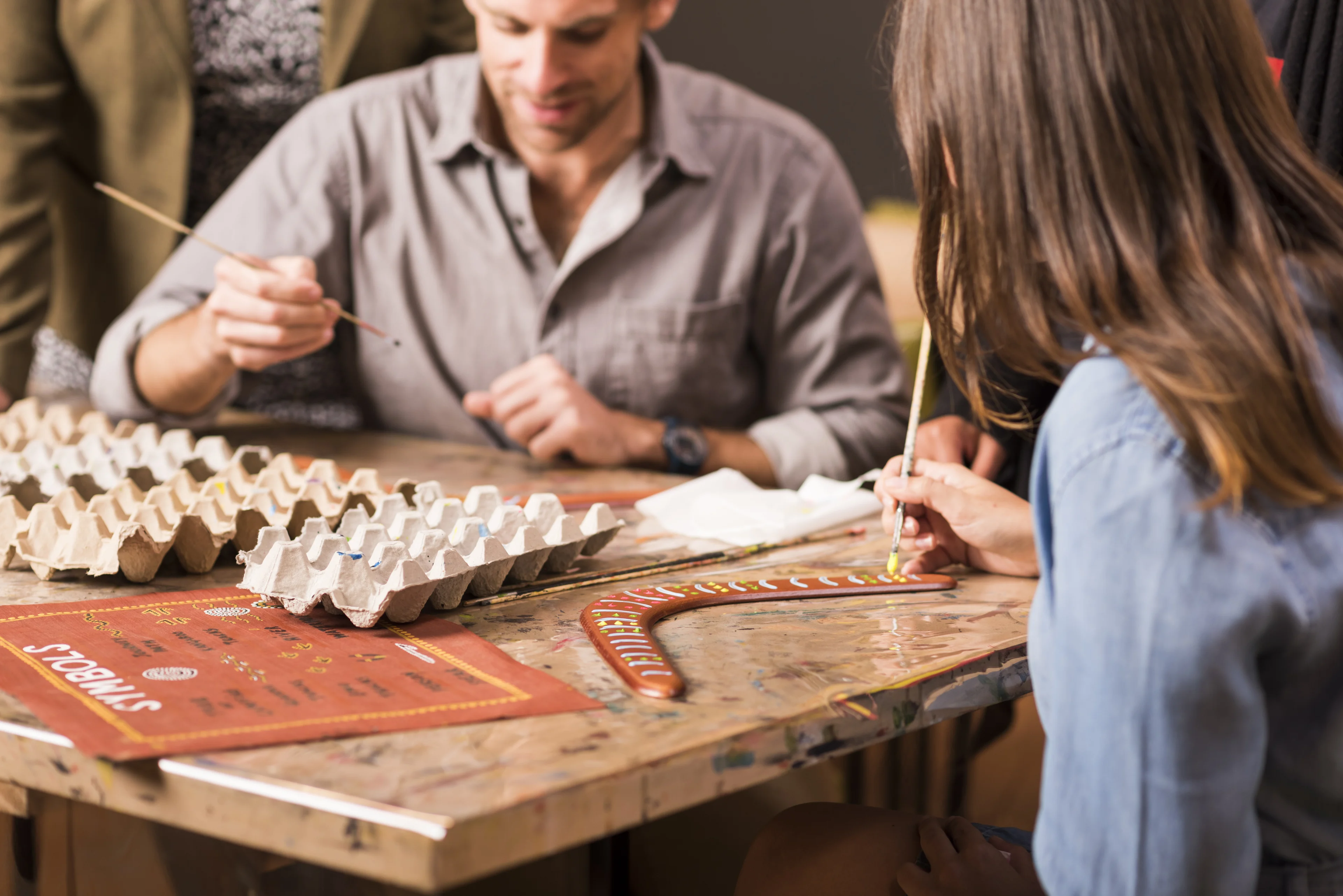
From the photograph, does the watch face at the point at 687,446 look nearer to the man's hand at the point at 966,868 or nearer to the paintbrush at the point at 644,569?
the paintbrush at the point at 644,569

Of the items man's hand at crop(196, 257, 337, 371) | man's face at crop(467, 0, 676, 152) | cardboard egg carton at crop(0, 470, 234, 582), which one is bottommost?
cardboard egg carton at crop(0, 470, 234, 582)

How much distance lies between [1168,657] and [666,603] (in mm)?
431

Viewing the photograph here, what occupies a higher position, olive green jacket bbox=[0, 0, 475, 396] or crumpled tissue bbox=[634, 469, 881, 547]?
olive green jacket bbox=[0, 0, 475, 396]

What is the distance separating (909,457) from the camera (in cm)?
107

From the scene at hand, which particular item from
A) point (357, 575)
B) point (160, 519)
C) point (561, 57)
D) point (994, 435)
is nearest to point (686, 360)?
point (561, 57)

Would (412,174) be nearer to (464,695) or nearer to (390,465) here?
(390,465)

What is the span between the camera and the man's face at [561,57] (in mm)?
1667

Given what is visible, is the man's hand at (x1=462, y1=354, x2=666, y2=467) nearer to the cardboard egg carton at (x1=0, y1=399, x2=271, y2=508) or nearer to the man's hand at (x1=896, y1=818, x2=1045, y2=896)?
the cardboard egg carton at (x1=0, y1=399, x2=271, y2=508)

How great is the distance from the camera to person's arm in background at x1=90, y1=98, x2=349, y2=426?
1546 millimetres

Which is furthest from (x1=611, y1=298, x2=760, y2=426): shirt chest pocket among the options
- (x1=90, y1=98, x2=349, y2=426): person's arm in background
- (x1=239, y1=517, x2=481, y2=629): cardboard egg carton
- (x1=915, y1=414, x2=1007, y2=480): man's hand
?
(x1=239, y1=517, x2=481, y2=629): cardboard egg carton

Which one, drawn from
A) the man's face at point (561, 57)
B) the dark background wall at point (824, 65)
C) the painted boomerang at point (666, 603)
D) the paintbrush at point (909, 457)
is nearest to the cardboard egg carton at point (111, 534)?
the painted boomerang at point (666, 603)

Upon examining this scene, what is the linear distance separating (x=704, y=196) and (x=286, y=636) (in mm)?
1293

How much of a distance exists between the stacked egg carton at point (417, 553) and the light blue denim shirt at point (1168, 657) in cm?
47

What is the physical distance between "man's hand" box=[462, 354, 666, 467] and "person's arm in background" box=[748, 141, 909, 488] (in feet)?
1.19
